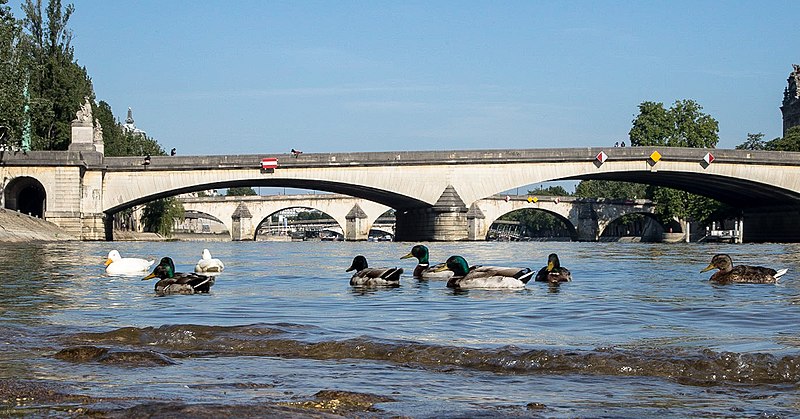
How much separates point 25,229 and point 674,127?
53828mm

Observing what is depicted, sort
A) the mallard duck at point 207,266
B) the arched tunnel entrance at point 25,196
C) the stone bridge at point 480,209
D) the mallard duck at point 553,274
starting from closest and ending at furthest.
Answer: the mallard duck at point 553,274
the mallard duck at point 207,266
the arched tunnel entrance at point 25,196
the stone bridge at point 480,209

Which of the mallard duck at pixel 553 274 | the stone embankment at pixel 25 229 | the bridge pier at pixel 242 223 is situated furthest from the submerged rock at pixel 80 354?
the bridge pier at pixel 242 223

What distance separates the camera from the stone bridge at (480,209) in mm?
100250

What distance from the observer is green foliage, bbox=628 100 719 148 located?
83.1m

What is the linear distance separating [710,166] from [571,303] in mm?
51417

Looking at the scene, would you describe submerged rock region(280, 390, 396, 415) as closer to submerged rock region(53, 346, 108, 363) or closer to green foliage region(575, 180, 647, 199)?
submerged rock region(53, 346, 108, 363)

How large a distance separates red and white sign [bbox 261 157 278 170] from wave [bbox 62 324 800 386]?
49.5 m

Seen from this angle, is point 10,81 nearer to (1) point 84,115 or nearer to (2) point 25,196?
(1) point 84,115

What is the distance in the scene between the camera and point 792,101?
107938 millimetres

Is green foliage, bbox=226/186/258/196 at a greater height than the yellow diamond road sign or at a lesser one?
greater

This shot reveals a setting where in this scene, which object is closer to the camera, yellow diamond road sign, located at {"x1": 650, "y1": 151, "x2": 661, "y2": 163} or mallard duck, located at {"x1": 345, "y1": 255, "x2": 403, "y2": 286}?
mallard duck, located at {"x1": 345, "y1": 255, "x2": 403, "y2": 286}

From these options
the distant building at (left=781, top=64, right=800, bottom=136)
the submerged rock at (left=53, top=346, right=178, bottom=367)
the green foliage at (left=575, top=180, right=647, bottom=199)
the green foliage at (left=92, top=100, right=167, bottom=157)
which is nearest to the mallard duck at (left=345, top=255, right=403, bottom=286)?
the submerged rock at (left=53, top=346, right=178, bottom=367)

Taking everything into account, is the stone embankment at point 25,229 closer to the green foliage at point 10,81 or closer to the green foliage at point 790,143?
the green foliage at point 10,81

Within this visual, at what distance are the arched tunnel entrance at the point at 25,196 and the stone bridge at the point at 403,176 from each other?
9cm
